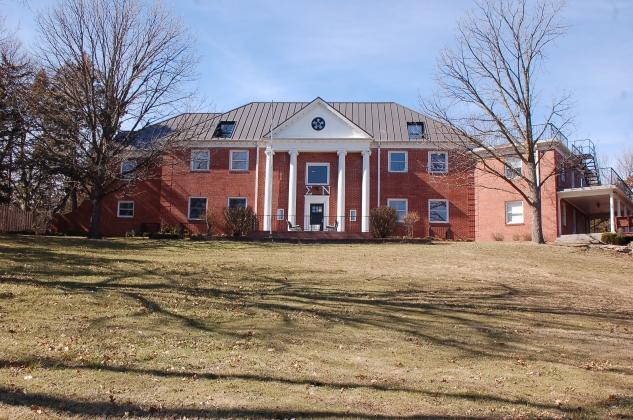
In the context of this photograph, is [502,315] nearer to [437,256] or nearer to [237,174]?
[437,256]

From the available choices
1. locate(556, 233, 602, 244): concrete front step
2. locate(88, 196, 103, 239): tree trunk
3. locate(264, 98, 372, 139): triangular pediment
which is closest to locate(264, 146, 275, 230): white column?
locate(264, 98, 372, 139): triangular pediment

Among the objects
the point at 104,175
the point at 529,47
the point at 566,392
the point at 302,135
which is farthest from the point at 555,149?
the point at 566,392

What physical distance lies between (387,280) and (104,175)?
1444 centimetres

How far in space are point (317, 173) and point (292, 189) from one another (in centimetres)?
195

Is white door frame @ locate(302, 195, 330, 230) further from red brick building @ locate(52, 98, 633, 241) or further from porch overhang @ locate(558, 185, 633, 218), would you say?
porch overhang @ locate(558, 185, 633, 218)

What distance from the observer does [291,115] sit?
3322cm

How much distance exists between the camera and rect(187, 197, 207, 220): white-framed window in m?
32.9

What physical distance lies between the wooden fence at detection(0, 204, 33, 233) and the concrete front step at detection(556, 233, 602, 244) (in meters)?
27.2

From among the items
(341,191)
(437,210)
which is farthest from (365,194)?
(437,210)

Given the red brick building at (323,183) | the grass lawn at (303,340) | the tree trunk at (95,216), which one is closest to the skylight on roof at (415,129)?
the red brick building at (323,183)

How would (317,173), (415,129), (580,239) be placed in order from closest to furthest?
(580,239) → (317,173) → (415,129)

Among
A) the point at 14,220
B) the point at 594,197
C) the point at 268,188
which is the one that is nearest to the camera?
the point at 594,197

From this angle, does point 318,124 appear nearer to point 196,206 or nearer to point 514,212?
point 196,206

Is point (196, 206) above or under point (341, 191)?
under
